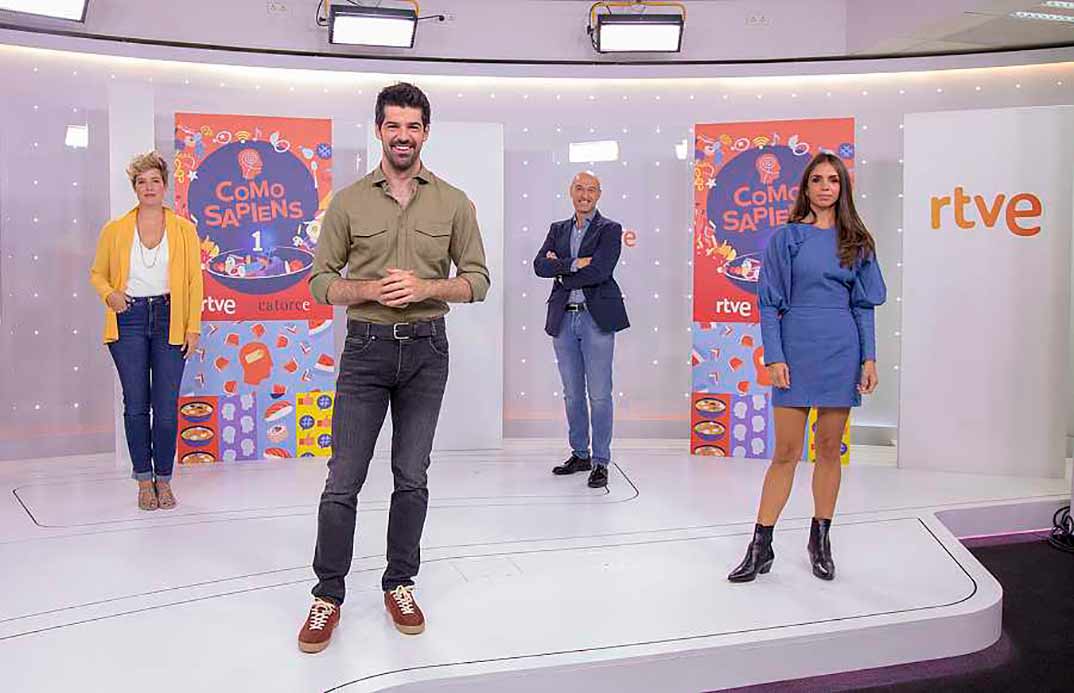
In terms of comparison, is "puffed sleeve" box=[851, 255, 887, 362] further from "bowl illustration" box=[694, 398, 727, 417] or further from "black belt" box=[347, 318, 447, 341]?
"bowl illustration" box=[694, 398, 727, 417]

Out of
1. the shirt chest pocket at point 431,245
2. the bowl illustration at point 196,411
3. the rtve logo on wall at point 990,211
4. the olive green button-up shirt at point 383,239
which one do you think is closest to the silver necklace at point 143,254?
the bowl illustration at point 196,411

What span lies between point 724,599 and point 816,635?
360mm

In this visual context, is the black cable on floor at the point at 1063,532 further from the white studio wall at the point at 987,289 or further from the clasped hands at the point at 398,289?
the clasped hands at the point at 398,289

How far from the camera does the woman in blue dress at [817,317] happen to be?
10.8ft

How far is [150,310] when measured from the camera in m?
4.22

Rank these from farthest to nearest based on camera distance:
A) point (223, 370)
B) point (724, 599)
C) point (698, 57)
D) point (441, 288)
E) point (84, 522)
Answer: point (698, 57)
point (223, 370)
point (84, 522)
point (724, 599)
point (441, 288)

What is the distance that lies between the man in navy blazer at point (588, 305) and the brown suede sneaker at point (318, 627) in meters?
2.16

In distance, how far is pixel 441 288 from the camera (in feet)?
9.00

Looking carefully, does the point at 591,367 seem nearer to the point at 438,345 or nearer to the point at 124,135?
the point at 438,345

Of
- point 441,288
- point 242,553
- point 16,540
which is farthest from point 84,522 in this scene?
point 441,288

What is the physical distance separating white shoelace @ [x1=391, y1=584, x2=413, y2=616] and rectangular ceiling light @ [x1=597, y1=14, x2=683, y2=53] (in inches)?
158

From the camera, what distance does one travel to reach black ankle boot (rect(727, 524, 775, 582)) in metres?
3.38

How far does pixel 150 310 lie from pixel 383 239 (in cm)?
194

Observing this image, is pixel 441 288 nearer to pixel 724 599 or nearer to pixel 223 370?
pixel 724 599
